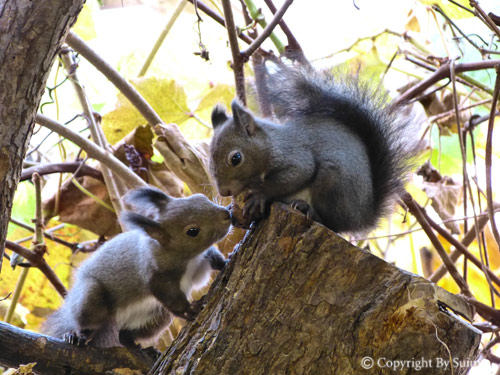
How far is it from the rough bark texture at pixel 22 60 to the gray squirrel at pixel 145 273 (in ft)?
1.84

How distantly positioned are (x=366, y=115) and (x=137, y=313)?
1.11 meters

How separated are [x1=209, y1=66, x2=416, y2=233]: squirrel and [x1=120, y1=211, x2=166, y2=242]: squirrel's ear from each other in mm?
285

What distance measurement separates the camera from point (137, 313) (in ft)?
7.16

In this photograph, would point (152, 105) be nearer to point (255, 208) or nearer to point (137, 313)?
point (137, 313)

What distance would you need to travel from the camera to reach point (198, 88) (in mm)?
3402

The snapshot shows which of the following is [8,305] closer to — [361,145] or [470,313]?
[361,145]

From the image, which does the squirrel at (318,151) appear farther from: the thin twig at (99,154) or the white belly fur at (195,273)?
the thin twig at (99,154)

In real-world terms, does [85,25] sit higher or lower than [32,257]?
higher

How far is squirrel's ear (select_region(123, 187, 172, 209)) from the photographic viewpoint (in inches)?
78.0

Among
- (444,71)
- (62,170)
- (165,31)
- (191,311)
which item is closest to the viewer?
(191,311)

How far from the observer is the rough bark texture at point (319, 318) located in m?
1.43

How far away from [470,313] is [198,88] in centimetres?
224

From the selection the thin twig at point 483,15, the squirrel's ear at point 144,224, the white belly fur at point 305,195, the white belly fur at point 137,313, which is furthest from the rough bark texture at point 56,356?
the thin twig at point 483,15

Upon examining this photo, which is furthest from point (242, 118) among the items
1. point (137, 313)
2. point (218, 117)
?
point (137, 313)
